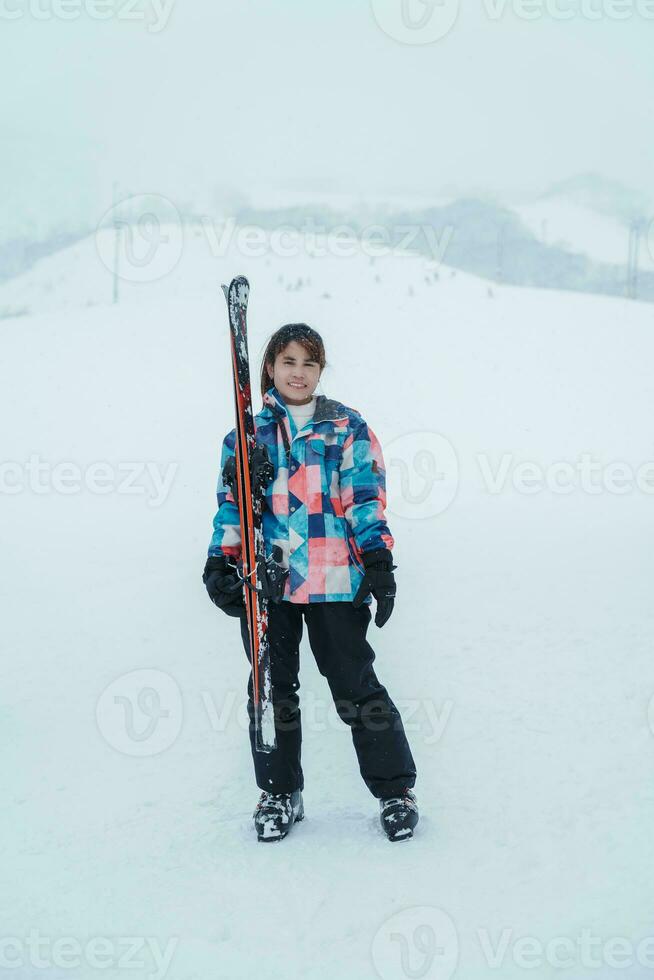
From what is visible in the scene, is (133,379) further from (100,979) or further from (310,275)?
(100,979)

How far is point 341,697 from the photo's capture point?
3082 millimetres

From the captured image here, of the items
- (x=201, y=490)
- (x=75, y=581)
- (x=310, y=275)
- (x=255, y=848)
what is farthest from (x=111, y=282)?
(x=255, y=848)

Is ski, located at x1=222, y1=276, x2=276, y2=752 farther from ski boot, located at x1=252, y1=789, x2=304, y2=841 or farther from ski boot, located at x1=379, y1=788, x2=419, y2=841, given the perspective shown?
ski boot, located at x1=379, y1=788, x2=419, y2=841

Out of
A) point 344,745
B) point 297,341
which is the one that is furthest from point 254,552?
point 344,745

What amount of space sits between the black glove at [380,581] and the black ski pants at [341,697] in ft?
0.39

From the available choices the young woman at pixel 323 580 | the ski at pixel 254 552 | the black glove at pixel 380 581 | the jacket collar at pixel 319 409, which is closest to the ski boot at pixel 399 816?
the young woman at pixel 323 580

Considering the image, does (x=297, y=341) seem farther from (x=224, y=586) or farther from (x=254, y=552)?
(x=224, y=586)

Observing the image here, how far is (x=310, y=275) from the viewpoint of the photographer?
21.5m

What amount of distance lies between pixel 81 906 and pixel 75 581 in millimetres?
5094

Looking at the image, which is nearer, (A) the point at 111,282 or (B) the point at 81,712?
(B) the point at 81,712

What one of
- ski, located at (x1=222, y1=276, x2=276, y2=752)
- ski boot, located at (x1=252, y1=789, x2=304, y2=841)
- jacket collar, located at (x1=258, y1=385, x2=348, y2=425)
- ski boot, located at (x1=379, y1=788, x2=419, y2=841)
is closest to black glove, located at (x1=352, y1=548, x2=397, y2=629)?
ski, located at (x1=222, y1=276, x2=276, y2=752)

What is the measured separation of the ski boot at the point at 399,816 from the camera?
2.97 meters

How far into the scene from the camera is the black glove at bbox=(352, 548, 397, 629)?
2926 mm

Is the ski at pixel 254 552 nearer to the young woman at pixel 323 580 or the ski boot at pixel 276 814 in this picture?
the young woman at pixel 323 580
